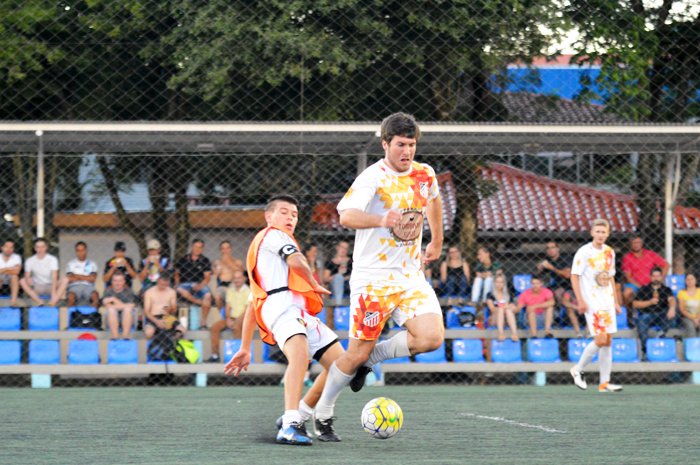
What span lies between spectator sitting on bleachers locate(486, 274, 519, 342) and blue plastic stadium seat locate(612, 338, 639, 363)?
1.39 metres

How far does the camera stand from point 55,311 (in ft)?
32.0

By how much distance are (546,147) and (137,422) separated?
23.5ft

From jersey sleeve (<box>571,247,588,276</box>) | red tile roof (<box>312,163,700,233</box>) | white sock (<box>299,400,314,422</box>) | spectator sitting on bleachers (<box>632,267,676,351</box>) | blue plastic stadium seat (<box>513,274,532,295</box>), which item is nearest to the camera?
white sock (<box>299,400,314,422</box>)

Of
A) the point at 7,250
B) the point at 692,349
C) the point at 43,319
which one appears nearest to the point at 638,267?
the point at 692,349

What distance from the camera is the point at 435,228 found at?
4.42m

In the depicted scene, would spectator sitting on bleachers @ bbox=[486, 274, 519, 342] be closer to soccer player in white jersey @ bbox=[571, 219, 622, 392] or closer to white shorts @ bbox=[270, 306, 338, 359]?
soccer player in white jersey @ bbox=[571, 219, 622, 392]

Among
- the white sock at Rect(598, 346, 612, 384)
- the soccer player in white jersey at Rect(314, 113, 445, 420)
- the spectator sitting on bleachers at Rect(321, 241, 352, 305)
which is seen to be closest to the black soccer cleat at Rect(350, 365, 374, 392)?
the soccer player in white jersey at Rect(314, 113, 445, 420)

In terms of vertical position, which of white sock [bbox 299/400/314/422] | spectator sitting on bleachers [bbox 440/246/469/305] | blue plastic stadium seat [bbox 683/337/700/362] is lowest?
blue plastic stadium seat [bbox 683/337/700/362]

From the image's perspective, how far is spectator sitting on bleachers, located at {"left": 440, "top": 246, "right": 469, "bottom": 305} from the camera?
10305mm

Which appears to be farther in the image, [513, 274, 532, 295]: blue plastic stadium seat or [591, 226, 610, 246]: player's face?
[513, 274, 532, 295]: blue plastic stadium seat

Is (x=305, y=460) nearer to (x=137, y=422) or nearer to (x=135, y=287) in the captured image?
(x=137, y=422)

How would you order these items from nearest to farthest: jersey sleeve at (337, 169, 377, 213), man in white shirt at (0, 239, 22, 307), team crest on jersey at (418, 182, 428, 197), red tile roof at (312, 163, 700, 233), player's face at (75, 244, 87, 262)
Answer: jersey sleeve at (337, 169, 377, 213) < team crest on jersey at (418, 182, 428, 197) < man in white shirt at (0, 239, 22, 307) < player's face at (75, 244, 87, 262) < red tile roof at (312, 163, 700, 233)

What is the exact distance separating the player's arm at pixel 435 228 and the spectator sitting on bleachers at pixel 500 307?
19.7 feet

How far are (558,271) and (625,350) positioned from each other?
1374 millimetres
